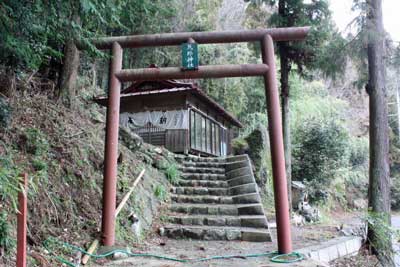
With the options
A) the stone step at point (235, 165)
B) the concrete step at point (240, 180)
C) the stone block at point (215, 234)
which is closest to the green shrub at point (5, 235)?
the stone block at point (215, 234)

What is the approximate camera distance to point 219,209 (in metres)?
6.81

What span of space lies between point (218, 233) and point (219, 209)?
0.91m

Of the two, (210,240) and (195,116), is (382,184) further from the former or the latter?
(195,116)

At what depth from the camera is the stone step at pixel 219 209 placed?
660 cm

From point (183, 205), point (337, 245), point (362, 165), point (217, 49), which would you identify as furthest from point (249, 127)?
point (337, 245)

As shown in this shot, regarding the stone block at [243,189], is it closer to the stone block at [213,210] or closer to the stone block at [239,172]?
the stone block at [239,172]

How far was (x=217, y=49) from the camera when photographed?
20.3 metres

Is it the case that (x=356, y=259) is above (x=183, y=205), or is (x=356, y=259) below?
below

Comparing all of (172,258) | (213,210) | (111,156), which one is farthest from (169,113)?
(172,258)

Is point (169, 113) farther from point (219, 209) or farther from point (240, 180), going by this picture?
point (219, 209)

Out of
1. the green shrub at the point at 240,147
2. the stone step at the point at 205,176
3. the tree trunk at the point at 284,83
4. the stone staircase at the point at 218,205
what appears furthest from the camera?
the green shrub at the point at 240,147

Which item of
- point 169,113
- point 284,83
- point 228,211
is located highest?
point 169,113

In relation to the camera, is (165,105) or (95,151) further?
(165,105)

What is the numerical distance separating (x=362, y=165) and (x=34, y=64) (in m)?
20.6
